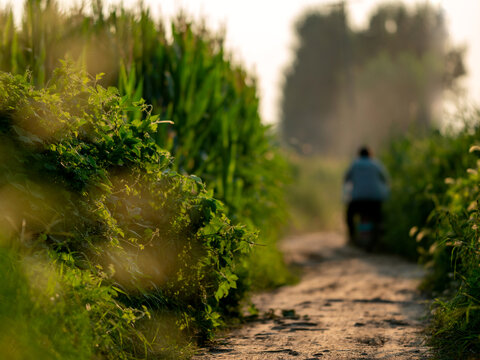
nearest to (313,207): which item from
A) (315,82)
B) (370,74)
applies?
(370,74)

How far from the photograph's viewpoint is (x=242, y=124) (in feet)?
21.1

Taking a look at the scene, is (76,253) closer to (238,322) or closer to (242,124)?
(238,322)

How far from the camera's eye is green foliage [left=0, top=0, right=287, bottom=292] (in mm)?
4590

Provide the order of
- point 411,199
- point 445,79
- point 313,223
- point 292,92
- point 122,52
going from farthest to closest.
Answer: point 292,92 → point 445,79 → point 313,223 → point 411,199 → point 122,52

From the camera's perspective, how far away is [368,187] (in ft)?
33.4

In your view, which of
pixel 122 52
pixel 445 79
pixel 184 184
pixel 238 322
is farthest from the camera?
pixel 445 79

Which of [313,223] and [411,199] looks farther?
[313,223]

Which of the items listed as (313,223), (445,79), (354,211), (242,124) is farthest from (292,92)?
(242,124)

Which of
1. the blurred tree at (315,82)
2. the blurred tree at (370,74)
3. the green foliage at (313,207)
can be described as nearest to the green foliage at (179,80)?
the green foliage at (313,207)

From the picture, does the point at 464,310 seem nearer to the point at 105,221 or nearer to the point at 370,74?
the point at 105,221

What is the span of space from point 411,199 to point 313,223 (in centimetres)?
759

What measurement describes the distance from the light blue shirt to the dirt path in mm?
2756

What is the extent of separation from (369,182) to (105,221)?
7811mm

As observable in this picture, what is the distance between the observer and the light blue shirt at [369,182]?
33.3ft
